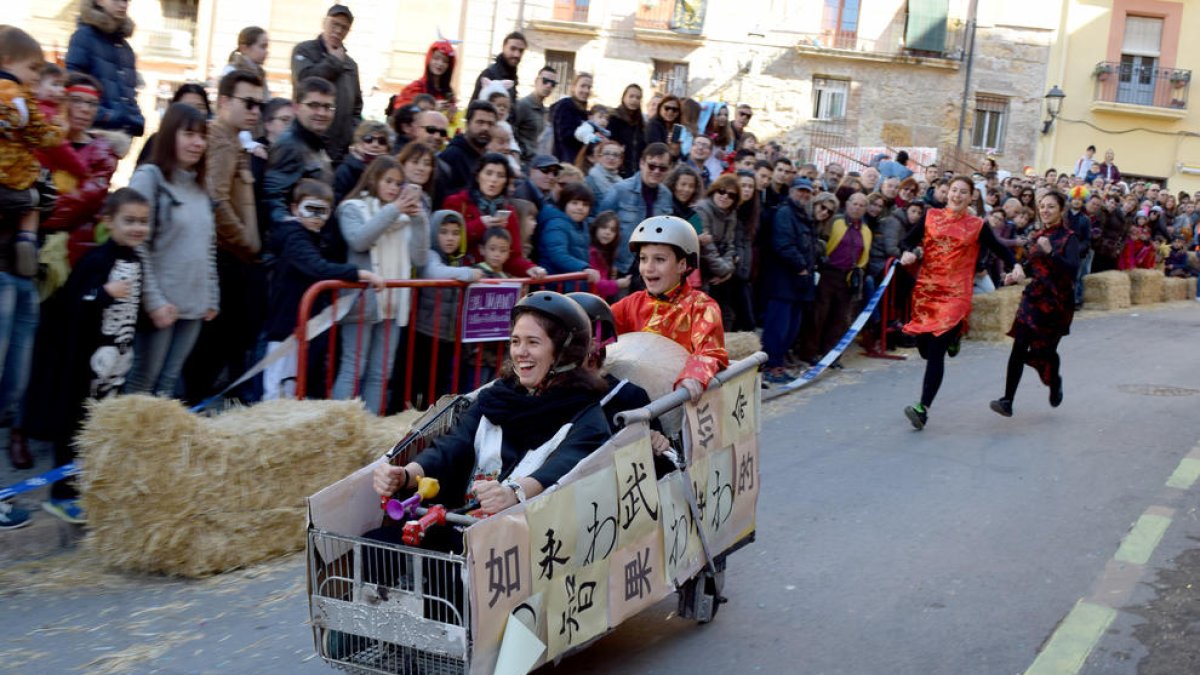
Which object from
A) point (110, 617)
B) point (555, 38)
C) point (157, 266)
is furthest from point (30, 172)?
point (555, 38)

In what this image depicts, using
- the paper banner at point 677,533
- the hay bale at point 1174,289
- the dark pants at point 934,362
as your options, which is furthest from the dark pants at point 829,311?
the hay bale at point 1174,289

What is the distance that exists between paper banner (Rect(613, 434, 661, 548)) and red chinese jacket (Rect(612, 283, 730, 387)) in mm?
708

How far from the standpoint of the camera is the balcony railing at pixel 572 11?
1465 inches

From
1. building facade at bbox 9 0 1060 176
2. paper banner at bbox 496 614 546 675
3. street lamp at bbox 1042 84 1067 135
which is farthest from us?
street lamp at bbox 1042 84 1067 135

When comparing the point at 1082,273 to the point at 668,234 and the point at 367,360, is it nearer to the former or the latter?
the point at 367,360

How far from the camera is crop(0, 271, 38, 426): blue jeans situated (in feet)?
22.4

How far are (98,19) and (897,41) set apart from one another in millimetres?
33249

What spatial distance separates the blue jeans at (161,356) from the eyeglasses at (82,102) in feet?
5.35

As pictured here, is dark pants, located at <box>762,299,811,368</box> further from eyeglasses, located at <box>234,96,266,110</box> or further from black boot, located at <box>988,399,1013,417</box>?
eyeglasses, located at <box>234,96,266,110</box>

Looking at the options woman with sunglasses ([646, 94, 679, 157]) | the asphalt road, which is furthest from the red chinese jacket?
woman with sunglasses ([646, 94, 679, 157])

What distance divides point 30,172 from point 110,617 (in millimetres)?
2522

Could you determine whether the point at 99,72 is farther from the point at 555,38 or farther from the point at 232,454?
the point at 555,38

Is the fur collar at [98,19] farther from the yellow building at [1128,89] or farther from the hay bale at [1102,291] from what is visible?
the yellow building at [1128,89]

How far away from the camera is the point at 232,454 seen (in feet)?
20.5
